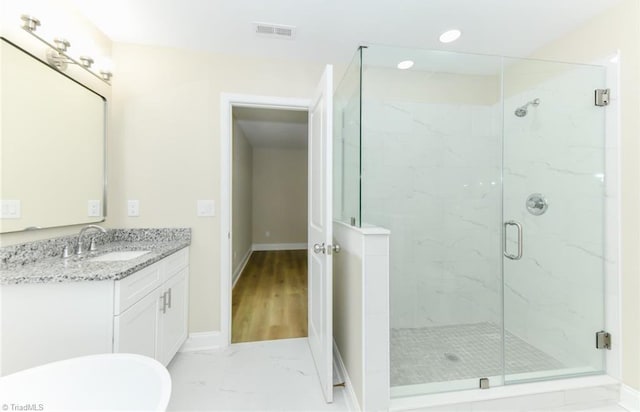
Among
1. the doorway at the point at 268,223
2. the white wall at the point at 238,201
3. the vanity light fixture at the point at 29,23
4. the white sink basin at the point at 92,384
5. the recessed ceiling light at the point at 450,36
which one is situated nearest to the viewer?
the white sink basin at the point at 92,384

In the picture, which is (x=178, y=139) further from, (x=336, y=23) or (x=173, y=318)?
(x=336, y=23)

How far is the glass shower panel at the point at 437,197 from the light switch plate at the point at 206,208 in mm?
1271

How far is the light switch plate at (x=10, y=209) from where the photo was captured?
4.11 ft

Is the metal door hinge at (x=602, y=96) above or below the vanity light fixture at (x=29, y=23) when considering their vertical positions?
below

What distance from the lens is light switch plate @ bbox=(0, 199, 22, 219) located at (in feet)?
4.11

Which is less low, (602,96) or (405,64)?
(405,64)

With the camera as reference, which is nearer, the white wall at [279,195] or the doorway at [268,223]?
the doorway at [268,223]

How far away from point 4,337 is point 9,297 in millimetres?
166

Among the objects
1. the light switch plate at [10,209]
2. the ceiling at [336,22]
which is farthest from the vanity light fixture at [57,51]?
the light switch plate at [10,209]

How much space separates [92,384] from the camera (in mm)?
812

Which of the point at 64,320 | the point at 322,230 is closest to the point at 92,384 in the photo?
the point at 64,320

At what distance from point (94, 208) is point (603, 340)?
11.4 feet

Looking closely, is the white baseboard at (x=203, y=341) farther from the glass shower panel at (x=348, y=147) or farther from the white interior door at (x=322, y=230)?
the glass shower panel at (x=348, y=147)

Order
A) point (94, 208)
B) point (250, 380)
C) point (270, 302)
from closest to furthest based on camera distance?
point (250, 380)
point (94, 208)
point (270, 302)
